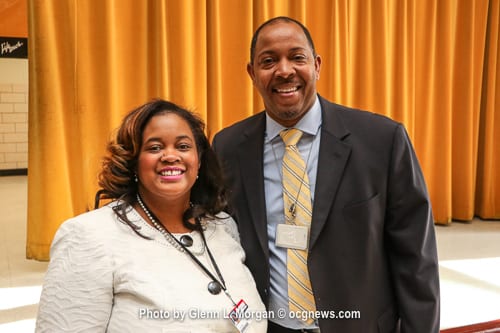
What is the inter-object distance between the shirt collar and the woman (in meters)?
0.23

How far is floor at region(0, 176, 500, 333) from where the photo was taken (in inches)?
116

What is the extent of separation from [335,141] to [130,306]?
800mm

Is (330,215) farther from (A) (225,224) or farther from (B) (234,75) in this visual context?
(B) (234,75)

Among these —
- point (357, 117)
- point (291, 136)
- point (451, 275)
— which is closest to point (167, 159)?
point (291, 136)

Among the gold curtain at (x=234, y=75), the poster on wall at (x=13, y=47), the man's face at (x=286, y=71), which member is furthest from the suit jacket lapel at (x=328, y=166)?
the poster on wall at (x=13, y=47)

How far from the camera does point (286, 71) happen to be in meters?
1.61

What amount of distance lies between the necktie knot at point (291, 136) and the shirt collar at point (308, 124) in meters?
0.02

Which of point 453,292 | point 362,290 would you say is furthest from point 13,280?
point 453,292

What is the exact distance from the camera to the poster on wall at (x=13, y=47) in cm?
909

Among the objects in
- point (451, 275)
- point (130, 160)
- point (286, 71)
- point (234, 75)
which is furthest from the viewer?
point (234, 75)

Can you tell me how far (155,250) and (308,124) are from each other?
66cm

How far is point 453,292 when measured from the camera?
3.36 m

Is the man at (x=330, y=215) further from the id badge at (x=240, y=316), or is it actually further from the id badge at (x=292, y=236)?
the id badge at (x=240, y=316)

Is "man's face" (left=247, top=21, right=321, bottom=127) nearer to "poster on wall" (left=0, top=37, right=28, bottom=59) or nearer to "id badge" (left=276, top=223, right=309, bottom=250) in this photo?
"id badge" (left=276, top=223, right=309, bottom=250)
